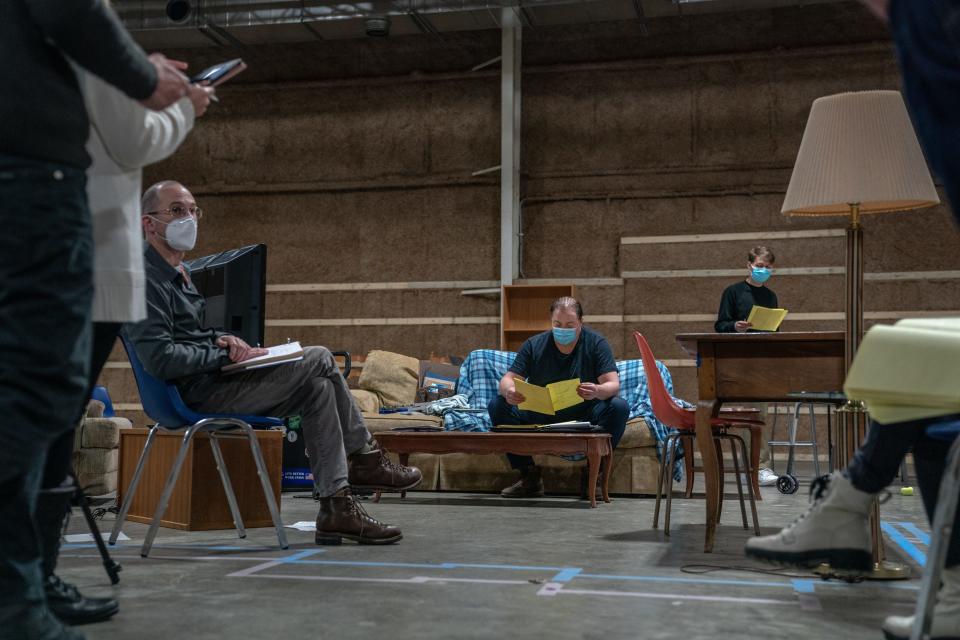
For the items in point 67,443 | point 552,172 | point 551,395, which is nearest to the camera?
point 67,443

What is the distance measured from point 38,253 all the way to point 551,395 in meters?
3.72

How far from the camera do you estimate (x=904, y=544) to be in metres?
3.50

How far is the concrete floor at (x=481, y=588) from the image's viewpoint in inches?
79.6

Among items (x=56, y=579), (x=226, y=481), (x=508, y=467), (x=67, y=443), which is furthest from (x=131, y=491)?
(x=508, y=467)

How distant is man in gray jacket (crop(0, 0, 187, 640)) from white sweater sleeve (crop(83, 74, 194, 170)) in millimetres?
164

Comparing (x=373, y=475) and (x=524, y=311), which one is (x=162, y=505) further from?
(x=524, y=311)

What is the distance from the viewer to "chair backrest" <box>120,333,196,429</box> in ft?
10.3

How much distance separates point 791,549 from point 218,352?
2.03m

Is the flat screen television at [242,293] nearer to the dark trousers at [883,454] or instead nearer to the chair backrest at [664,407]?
the chair backrest at [664,407]

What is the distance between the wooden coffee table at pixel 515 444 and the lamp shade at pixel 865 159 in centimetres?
253

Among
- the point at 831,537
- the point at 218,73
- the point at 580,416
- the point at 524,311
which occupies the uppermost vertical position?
the point at 218,73

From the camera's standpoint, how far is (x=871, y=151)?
109 inches

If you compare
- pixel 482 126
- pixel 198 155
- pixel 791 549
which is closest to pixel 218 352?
pixel 791 549

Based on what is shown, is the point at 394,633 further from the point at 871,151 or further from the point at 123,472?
the point at 123,472
